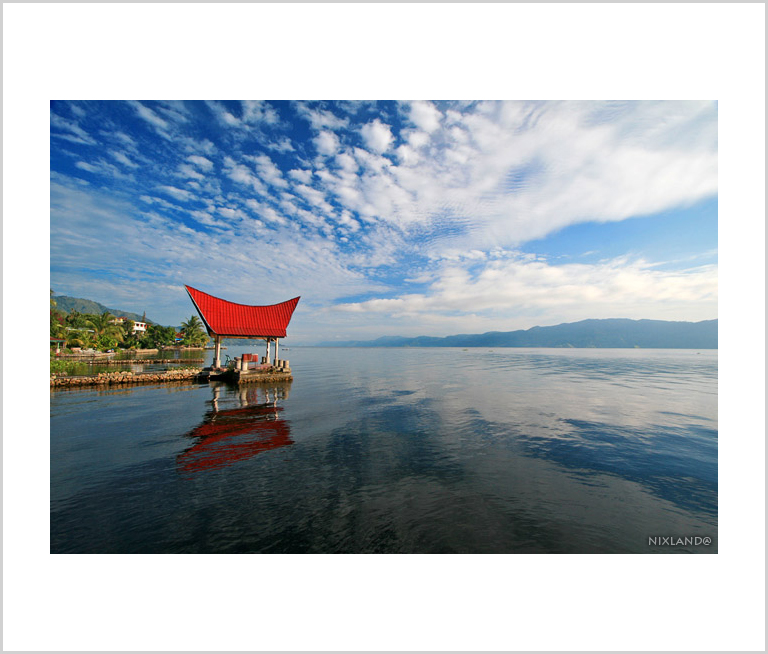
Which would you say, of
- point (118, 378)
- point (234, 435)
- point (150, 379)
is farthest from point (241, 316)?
point (234, 435)

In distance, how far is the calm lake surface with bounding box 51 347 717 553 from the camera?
630 centimetres

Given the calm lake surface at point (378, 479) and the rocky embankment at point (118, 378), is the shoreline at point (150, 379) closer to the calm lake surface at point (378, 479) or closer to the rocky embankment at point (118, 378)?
the rocky embankment at point (118, 378)

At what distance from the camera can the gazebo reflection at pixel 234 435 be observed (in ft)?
34.2

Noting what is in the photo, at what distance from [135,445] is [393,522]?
11.8 m

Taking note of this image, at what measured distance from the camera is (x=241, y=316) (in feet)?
90.4

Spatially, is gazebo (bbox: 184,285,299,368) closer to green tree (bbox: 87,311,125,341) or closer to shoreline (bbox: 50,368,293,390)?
shoreline (bbox: 50,368,293,390)

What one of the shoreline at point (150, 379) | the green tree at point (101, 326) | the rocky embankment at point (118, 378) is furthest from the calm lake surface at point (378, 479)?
the green tree at point (101, 326)

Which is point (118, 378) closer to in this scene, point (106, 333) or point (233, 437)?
point (233, 437)

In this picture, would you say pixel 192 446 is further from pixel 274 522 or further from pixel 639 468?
pixel 639 468

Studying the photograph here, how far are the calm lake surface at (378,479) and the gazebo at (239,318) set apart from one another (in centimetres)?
864

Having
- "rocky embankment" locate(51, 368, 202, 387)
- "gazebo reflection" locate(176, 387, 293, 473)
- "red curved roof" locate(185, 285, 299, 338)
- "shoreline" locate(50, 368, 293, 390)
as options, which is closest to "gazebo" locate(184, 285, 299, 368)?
"red curved roof" locate(185, 285, 299, 338)

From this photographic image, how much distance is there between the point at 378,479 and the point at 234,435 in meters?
7.92

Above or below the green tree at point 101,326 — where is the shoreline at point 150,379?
below

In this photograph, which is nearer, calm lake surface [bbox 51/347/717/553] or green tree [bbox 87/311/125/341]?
calm lake surface [bbox 51/347/717/553]
